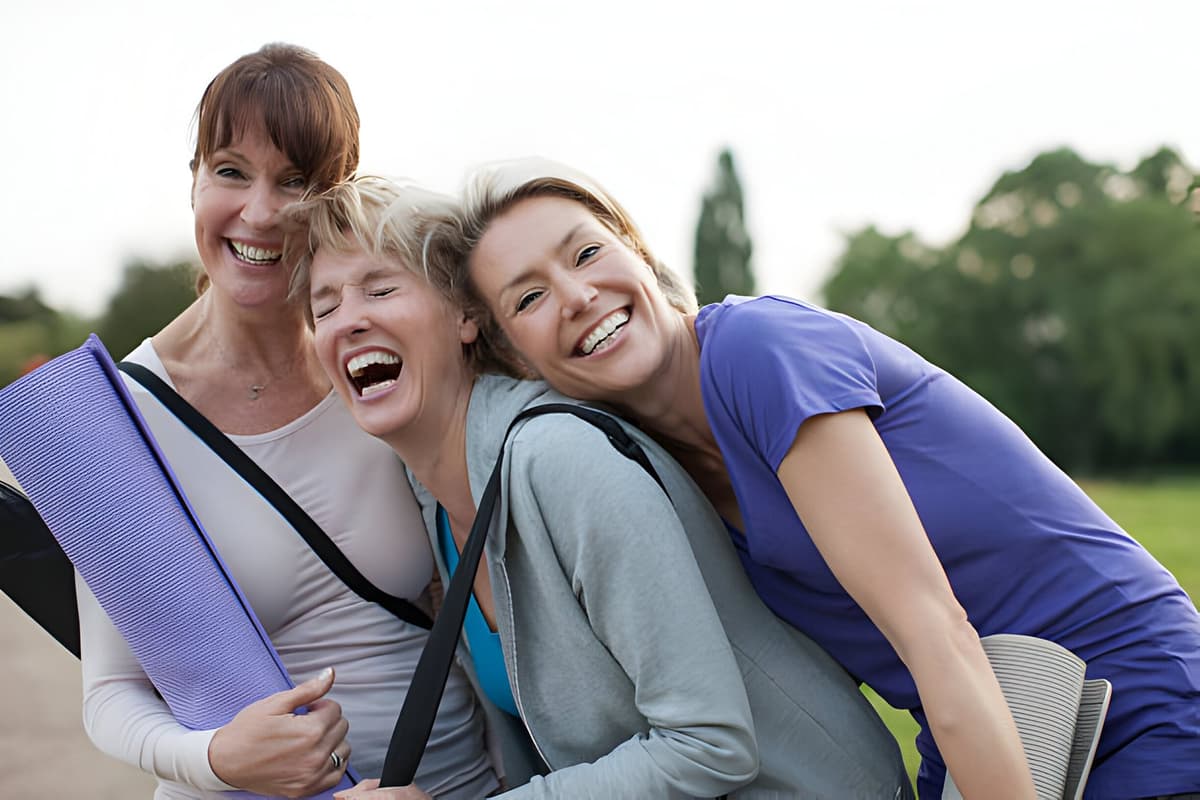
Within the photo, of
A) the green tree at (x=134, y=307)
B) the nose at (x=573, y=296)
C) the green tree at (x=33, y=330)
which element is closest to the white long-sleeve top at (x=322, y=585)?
the nose at (x=573, y=296)

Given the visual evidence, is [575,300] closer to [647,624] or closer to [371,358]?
[371,358]

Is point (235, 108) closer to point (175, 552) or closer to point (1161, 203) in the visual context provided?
point (175, 552)

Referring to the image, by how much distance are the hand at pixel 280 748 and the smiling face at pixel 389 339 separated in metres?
0.61

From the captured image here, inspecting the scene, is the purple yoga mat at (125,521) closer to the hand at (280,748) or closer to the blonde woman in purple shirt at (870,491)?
the hand at (280,748)

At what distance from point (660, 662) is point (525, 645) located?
33 cm

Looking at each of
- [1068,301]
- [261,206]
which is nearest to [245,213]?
[261,206]

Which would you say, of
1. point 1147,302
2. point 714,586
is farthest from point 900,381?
point 1147,302

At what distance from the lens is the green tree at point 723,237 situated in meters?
42.1

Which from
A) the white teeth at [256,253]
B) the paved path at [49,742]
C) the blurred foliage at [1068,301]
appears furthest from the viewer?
the blurred foliage at [1068,301]

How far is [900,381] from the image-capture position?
2084 mm

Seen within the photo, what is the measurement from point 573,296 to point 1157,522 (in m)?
24.8

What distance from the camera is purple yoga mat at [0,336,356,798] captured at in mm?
2281

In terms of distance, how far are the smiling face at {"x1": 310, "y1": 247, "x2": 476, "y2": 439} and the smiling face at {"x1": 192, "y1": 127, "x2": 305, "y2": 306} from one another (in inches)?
10.1

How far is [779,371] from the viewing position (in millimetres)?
1939
